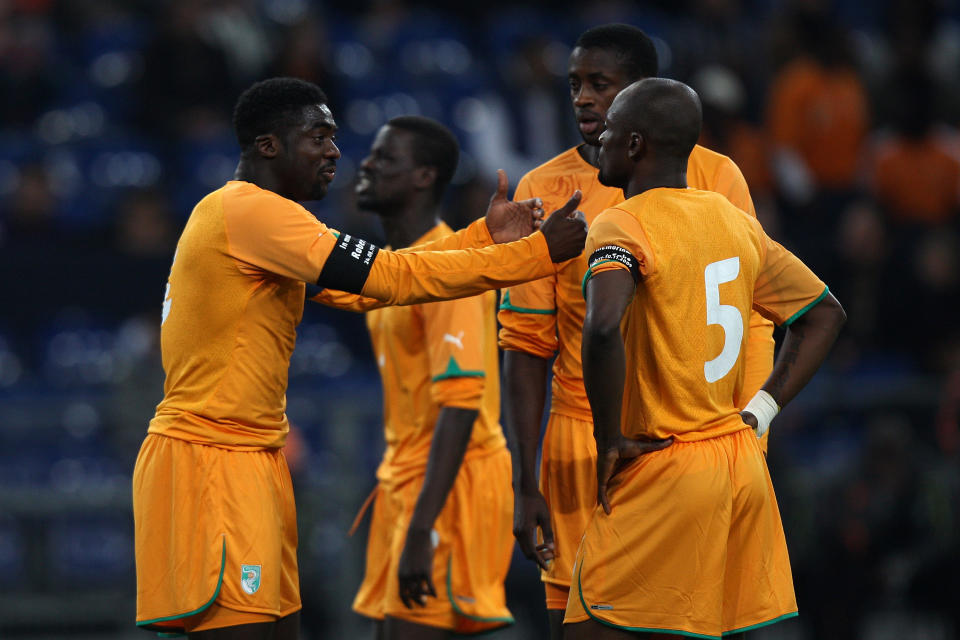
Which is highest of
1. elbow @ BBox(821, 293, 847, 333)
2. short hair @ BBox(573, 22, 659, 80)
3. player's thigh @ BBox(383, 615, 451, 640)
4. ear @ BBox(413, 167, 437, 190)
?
short hair @ BBox(573, 22, 659, 80)

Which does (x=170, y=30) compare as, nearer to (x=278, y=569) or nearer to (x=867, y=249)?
(x=867, y=249)

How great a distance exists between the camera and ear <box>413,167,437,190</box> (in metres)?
5.91

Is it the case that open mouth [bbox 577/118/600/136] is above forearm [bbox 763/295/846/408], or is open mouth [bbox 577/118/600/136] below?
above

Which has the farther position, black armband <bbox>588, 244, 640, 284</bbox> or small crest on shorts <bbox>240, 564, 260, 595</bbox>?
small crest on shorts <bbox>240, 564, 260, 595</bbox>

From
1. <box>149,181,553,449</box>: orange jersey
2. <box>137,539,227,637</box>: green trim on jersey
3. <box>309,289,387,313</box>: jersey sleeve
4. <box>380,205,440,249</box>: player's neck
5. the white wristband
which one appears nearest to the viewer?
the white wristband

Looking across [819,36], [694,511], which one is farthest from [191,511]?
[819,36]

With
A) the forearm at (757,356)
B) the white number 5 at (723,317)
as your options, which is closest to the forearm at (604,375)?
the white number 5 at (723,317)

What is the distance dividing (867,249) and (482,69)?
4.36 m

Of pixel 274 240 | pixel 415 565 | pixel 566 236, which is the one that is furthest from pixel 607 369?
pixel 415 565

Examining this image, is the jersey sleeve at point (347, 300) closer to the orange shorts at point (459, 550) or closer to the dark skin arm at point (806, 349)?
the orange shorts at point (459, 550)

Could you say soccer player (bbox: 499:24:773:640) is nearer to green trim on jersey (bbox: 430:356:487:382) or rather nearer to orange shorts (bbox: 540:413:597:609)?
orange shorts (bbox: 540:413:597:609)

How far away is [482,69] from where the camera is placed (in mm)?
12570

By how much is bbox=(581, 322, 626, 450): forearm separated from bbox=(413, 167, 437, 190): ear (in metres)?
2.23

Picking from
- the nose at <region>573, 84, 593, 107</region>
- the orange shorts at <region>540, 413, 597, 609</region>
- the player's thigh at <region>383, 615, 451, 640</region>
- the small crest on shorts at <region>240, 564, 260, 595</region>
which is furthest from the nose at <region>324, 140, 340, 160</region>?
the player's thigh at <region>383, 615, 451, 640</region>
